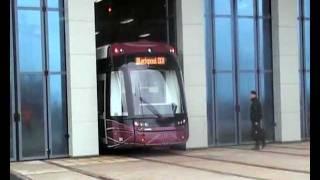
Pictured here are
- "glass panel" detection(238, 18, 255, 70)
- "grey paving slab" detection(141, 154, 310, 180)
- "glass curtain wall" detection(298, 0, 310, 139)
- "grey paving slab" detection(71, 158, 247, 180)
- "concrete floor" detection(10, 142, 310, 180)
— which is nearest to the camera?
"grey paving slab" detection(141, 154, 310, 180)

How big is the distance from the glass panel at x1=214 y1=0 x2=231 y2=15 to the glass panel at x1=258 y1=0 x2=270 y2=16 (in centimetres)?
138

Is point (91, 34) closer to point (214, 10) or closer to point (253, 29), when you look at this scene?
point (214, 10)

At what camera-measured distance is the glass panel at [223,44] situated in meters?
19.0

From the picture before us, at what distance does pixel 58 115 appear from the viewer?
16234mm

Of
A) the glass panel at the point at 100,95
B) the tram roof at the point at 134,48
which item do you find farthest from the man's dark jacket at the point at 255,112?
the glass panel at the point at 100,95

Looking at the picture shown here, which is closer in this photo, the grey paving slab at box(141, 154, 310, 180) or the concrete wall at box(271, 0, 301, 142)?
the grey paving slab at box(141, 154, 310, 180)

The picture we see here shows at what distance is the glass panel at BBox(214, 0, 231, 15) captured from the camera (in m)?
19.1

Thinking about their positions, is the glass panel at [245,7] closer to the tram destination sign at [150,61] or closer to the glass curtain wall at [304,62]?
the glass curtain wall at [304,62]

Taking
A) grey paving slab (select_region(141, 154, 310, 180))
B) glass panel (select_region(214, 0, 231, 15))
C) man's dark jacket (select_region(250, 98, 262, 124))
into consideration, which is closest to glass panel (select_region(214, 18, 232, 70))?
glass panel (select_region(214, 0, 231, 15))

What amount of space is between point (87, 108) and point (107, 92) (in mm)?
753

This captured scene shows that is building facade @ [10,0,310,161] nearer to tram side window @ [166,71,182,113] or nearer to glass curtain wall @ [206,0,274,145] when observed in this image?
glass curtain wall @ [206,0,274,145]

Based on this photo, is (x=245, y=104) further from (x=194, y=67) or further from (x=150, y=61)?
(x=150, y=61)

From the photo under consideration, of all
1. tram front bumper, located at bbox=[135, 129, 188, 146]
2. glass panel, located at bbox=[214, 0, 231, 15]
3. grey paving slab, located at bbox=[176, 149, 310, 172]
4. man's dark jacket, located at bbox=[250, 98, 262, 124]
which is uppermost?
glass panel, located at bbox=[214, 0, 231, 15]
